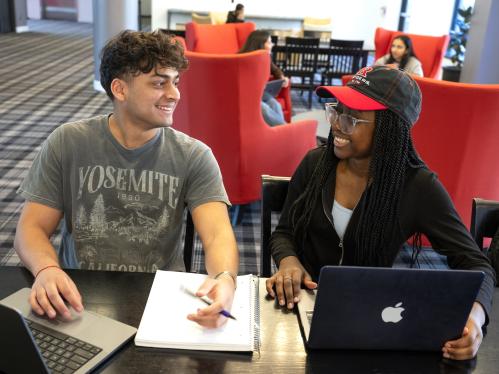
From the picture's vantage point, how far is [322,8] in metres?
12.8

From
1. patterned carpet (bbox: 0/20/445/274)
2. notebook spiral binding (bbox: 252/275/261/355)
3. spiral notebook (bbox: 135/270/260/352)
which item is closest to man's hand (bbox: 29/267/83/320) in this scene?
spiral notebook (bbox: 135/270/260/352)

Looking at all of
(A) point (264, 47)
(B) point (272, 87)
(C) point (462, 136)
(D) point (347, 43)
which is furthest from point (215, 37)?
(C) point (462, 136)

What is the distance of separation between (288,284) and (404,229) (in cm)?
43

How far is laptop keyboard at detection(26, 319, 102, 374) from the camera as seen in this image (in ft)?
3.36

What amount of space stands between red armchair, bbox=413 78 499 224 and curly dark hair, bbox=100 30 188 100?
5.47 ft

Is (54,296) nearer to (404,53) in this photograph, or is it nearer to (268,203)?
(268,203)

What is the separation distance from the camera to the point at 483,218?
1.64m

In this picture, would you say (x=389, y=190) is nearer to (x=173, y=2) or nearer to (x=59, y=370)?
(x=59, y=370)

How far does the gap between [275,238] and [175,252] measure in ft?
1.09

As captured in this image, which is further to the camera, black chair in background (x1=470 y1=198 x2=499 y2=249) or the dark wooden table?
black chair in background (x1=470 y1=198 x2=499 y2=249)

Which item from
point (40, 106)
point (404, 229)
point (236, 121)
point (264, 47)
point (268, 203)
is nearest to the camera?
point (404, 229)

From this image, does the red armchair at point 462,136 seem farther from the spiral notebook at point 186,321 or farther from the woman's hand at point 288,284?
the spiral notebook at point 186,321

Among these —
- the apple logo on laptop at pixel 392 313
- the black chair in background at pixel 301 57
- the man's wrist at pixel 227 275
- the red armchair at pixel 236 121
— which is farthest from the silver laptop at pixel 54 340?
the black chair in background at pixel 301 57

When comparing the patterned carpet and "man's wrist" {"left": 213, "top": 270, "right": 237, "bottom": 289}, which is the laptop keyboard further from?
the patterned carpet
